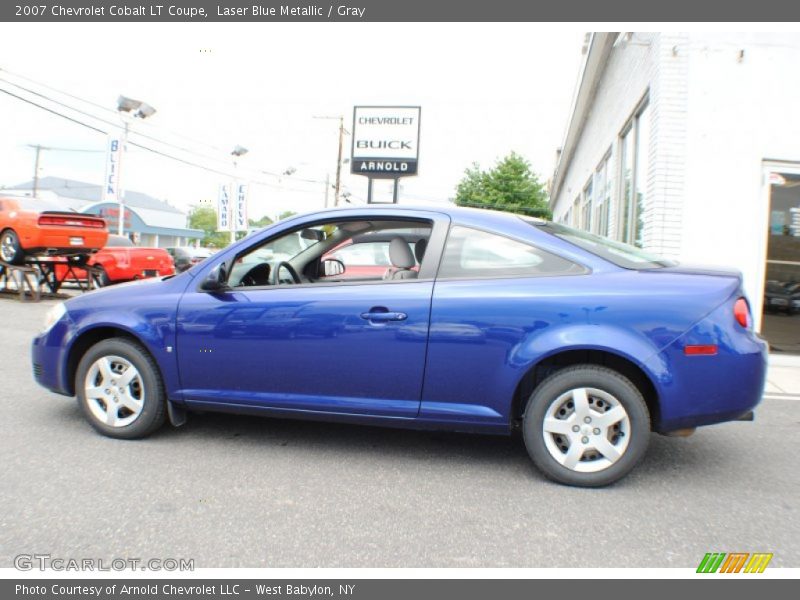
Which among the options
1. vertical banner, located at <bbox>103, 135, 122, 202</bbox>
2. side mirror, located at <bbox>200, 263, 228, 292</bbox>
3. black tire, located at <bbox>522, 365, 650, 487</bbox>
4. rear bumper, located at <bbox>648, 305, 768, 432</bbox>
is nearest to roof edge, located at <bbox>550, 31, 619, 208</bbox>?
rear bumper, located at <bbox>648, 305, 768, 432</bbox>

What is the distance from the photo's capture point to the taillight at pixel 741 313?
315cm

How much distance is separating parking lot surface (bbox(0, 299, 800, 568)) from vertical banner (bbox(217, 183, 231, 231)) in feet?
78.0

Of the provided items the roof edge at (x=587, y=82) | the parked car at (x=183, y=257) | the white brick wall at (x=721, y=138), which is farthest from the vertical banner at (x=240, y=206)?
the white brick wall at (x=721, y=138)

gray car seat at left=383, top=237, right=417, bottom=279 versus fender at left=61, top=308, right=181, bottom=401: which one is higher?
gray car seat at left=383, top=237, right=417, bottom=279

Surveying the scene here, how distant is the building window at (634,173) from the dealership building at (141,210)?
167ft

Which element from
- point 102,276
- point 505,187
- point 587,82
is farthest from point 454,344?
point 505,187

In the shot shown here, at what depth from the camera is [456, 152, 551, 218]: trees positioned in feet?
117

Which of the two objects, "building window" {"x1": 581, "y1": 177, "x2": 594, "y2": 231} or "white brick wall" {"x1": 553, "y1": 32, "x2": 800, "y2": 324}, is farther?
"building window" {"x1": 581, "y1": 177, "x2": 594, "y2": 231}

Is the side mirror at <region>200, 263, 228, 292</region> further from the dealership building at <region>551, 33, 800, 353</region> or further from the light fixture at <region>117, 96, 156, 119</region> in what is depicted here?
the light fixture at <region>117, 96, 156, 119</region>

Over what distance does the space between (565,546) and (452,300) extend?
53.7 inches

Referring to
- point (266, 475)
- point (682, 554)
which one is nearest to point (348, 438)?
point (266, 475)

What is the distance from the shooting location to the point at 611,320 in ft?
10.3

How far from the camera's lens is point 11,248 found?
11.5 m

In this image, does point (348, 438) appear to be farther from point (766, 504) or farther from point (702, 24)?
point (702, 24)
